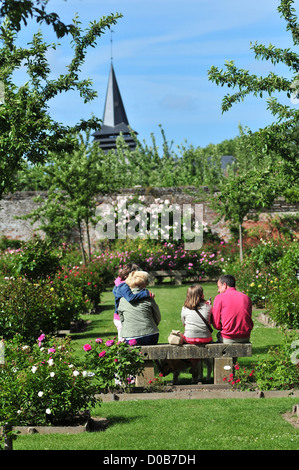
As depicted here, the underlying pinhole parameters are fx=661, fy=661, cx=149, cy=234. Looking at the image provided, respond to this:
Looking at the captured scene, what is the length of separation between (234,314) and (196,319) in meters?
0.45

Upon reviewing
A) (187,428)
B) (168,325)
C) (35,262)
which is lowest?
(168,325)

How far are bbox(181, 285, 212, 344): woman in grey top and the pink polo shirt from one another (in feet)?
0.57

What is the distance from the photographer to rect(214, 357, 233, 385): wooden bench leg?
24.6 ft

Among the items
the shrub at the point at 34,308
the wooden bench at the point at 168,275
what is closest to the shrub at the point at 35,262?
the shrub at the point at 34,308

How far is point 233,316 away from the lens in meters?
7.74

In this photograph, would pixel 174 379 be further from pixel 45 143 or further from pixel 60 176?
pixel 60 176

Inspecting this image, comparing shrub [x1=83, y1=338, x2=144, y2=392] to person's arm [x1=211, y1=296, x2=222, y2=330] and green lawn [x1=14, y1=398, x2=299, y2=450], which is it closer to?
green lawn [x1=14, y1=398, x2=299, y2=450]

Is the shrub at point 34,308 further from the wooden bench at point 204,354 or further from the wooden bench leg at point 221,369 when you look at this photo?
the wooden bench leg at point 221,369

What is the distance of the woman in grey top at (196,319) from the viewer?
7.71 metres

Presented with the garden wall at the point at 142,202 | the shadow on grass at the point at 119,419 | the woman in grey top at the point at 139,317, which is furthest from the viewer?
the garden wall at the point at 142,202

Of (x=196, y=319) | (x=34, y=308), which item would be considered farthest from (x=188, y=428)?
(x=34, y=308)

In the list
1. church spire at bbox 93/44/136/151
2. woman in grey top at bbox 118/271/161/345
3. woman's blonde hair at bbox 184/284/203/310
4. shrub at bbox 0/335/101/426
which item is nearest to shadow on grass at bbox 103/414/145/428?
shrub at bbox 0/335/101/426

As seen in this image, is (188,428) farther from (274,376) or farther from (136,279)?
(136,279)

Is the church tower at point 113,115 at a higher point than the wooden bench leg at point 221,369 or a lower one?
higher
